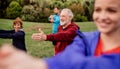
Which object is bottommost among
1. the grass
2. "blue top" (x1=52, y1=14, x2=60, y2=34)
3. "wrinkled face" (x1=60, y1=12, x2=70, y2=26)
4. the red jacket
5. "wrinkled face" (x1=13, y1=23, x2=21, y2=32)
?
the grass

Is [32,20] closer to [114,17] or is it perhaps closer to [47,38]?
[47,38]

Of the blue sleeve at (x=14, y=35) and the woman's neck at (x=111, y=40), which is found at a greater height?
the woman's neck at (x=111, y=40)

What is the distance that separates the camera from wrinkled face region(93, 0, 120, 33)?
1.12 metres

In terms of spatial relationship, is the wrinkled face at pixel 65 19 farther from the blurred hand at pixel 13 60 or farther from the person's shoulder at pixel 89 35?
the blurred hand at pixel 13 60

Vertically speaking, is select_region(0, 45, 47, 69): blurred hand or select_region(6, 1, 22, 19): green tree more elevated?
select_region(0, 45, 47, 69): blurred hand

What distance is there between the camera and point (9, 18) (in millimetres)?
18406

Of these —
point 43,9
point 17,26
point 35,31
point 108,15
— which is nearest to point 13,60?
point 108,15

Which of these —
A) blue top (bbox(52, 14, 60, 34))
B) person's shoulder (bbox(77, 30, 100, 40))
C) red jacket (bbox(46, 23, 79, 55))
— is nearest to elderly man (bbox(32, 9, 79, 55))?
red jacket (bbox(46, 23, 79, 55))

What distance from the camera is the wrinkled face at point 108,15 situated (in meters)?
1.12

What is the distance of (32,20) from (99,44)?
17321 millimetres

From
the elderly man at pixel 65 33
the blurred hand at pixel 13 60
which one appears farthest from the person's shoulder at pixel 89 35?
the elderly man at pixel 65 33

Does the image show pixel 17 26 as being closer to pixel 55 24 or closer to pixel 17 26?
pixel 17 26

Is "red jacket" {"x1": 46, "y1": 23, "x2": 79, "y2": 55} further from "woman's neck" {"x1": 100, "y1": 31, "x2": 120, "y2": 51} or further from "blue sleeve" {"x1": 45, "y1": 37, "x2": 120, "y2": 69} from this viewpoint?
"blue sleeve" {"x1": 45, "y1": 37, "x2": 120, "y2": 69}

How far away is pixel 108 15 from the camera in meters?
1.13
